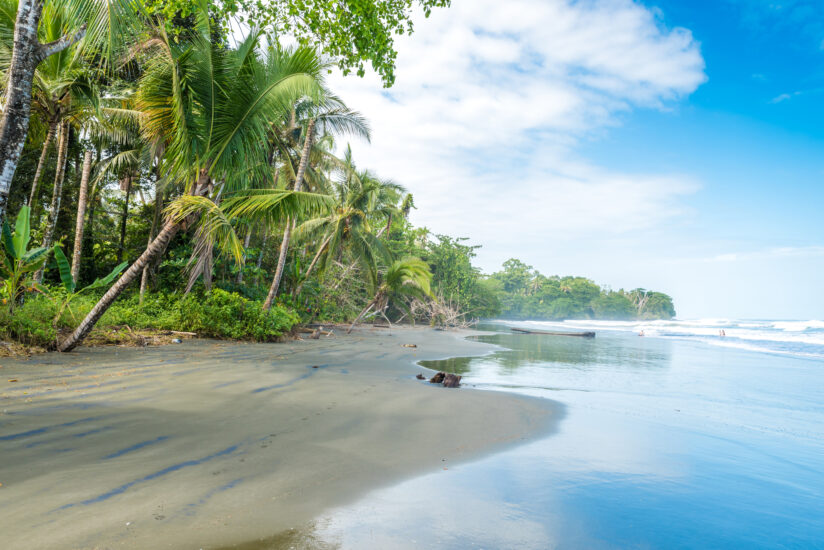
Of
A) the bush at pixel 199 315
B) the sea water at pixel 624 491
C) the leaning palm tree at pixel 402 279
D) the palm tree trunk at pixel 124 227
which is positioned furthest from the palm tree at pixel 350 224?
the sea water at pixel 624 491

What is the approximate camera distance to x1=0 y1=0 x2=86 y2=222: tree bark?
4535mm

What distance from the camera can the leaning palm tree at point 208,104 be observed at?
682 cm

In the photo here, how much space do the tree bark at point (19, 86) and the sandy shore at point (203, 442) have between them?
244 cm

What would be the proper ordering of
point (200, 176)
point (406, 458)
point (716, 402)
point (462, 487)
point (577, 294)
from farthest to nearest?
point (577, 294)
point (200, 176)
point (716, 402)
point (406, 458)
point (462, 487)

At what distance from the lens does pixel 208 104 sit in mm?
7199

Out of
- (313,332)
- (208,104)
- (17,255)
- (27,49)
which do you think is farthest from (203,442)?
(313,332)

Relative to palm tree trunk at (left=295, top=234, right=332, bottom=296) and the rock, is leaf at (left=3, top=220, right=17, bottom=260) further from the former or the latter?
palm tree trunk at (left=295, top=234, right=332, bottom=296)

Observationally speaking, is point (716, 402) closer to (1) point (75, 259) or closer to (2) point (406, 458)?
(2) point (406, 458)

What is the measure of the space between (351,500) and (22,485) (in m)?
1.81

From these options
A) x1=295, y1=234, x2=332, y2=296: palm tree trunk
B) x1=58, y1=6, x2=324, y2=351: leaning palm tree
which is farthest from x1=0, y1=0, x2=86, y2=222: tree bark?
x1=295, y1=234, x2=332, y2=296: palm tree trunk

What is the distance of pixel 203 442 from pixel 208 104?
20.5 ft

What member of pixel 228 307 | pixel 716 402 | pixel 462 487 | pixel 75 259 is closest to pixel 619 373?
pixel 716 402

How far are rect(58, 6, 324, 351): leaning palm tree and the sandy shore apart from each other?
8.98ft

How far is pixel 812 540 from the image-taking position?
2.49 metres
